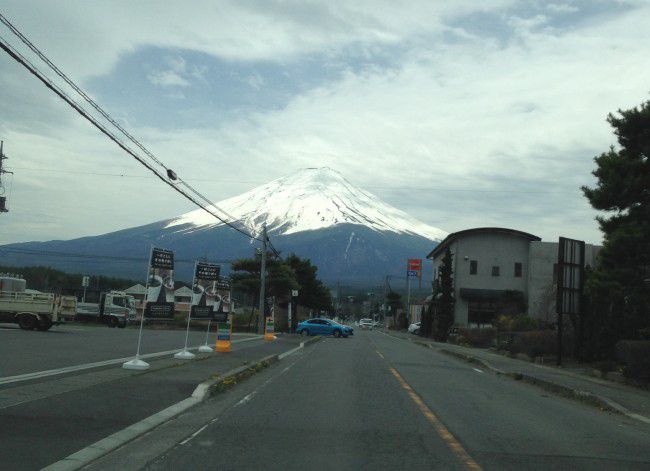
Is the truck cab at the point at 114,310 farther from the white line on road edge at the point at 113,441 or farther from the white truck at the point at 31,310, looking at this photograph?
the white line on road edge at the point at 113,441

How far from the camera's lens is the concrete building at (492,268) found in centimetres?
6569

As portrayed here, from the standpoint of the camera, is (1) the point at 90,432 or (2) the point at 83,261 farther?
(2) the point at 83,261

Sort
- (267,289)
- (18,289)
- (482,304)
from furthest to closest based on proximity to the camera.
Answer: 1. (482,304)
2. (267,289)
3. (18,289)

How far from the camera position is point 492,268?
66.4 m

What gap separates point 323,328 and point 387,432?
4445 centimetres

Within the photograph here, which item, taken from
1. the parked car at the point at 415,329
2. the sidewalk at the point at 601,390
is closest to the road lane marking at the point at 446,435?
the sidewalk at the point at 601,390

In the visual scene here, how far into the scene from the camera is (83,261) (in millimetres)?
170000

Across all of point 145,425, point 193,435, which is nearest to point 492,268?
point 145,425

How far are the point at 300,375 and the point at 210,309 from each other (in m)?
8.41

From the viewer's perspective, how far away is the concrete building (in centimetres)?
6569

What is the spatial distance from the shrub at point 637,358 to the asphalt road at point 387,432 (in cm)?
417

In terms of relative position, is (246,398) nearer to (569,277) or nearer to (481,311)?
(569,277)

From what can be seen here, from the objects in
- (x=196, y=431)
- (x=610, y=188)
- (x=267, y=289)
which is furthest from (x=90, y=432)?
(x=267, y=289)

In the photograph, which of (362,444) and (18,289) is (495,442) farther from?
(18,289)
